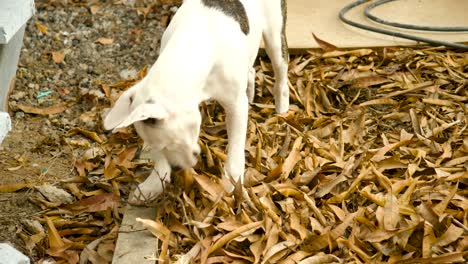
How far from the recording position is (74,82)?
6.72 metres

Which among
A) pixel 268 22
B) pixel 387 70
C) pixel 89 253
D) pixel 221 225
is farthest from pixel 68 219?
pixel 387 70

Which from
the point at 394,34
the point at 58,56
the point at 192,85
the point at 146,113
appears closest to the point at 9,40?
the point at 58,56

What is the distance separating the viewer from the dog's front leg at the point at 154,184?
4879 mm

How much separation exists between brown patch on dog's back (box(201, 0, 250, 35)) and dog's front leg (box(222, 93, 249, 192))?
0.43m

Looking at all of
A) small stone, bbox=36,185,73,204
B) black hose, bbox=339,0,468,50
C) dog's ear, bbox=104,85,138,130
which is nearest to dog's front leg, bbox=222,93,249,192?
dog's ear, bbox=104,85,138,130

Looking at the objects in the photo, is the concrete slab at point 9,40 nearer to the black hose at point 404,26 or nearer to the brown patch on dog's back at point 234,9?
the brown patch on dog's back at point 234,9

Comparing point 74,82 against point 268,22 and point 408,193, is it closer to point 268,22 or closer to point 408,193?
point 268,22

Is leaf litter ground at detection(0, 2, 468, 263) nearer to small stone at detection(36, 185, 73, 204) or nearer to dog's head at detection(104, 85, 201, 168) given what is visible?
small stone at detection(36, 185, 73, 204)

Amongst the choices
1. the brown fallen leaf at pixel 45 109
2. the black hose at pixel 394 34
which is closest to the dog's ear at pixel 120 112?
the brown fallen leaf at pixel 45 109

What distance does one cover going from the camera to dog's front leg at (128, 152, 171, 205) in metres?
4.88

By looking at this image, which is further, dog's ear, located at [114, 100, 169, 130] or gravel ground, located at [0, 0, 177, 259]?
gravel ground, located at [0, 0, 177, 259]

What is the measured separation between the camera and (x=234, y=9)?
4.66 meters

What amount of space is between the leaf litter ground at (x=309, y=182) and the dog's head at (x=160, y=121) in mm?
505

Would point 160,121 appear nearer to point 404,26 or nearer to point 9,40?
point 9,40
